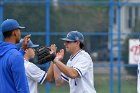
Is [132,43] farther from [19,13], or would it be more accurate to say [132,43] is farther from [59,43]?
[19,13]

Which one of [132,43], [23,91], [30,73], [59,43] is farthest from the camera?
[59,43]

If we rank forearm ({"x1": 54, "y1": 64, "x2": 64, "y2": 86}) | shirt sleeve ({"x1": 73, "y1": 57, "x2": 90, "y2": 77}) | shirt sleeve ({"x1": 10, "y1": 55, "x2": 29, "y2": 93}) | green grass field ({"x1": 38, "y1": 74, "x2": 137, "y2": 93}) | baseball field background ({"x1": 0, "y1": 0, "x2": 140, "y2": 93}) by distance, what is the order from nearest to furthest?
shirt sleeve ({"x1": 10, "y1": 55, "x2": 29, "y2": 93}), shirt sleeve ({"x1": 73, "y1": 57, "x2": 90, "y2": 77}), forearm ({"x1": 54, "y1": 64, "x2": 64, "y2": 86}), baseball field background ({"x1": 0, "y1": 0, "x2": 140, "y2": 93}), green grass field ({"x1": 38, "y1": 74, "x2": 137, "y2": 93})

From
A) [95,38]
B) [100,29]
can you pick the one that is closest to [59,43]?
[95,38]

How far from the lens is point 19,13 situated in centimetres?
1889

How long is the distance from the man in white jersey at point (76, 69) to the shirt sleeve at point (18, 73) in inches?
50.5

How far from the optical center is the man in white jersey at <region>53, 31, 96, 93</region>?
8.54 m

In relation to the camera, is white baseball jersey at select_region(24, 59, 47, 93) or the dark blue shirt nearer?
the dark blue shirt

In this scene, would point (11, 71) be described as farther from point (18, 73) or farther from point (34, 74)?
point (34, 74)

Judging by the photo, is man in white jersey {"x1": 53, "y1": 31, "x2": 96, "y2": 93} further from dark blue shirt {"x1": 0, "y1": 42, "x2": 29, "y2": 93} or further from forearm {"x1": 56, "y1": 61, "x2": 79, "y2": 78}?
dark blue shirt {"x1": 0, "y1": 42, "x2": 29, "y2": 93}

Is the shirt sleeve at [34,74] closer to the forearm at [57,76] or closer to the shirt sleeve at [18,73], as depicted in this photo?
the forearm at [57,76]

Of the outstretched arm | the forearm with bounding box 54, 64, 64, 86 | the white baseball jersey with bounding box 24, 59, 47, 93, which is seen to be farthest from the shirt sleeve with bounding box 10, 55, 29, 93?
the white baseball jersey with bounding box 24, 59, 47, 93

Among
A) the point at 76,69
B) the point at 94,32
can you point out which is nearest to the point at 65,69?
the point at 76,69

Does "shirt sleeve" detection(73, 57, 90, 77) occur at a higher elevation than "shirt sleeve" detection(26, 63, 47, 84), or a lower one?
higher

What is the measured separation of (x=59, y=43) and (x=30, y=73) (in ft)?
22.3
